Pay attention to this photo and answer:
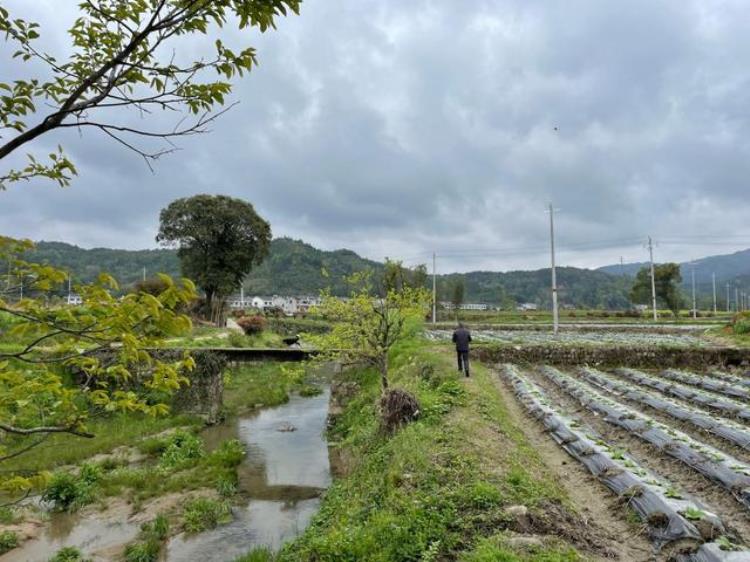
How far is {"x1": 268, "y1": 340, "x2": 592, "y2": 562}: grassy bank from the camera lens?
5.55m

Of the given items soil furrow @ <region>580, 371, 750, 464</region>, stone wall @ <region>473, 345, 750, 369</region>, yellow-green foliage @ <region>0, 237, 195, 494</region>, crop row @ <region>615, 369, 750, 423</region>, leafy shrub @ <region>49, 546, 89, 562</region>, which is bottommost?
leafy shrub @ <region>49, 546, 89, 562</region>

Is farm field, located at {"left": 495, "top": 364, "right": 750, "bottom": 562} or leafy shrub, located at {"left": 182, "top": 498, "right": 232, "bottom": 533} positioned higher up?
farm field, located at {"left": 495, "top": 364, "right": 750, "bottom": 562}

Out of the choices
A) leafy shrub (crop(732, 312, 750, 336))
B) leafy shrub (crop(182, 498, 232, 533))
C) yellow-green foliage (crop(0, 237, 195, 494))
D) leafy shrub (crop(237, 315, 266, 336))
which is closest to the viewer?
yellow-green foliage (crop(0, 237, 195, 494))

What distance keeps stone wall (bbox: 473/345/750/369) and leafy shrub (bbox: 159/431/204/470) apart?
11836 mm

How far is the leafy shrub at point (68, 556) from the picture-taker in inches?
365

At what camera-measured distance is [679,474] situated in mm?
7910

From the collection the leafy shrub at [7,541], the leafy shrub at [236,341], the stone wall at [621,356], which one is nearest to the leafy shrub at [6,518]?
the leafy shrub at [7,541]

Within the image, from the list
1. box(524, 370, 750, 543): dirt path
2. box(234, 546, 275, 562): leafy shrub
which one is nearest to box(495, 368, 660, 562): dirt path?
box(524, 370, 750, 543): dirt path

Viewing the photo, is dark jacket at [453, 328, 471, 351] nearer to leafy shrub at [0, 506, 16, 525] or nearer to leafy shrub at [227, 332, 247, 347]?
leafy shrub at [0, 506, 16, 525]

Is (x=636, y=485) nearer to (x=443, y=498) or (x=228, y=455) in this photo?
(x=443, y=498)

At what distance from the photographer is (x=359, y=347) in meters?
15.4

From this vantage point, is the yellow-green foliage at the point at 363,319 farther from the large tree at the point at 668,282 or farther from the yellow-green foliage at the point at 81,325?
the large tree at the point at 668,282

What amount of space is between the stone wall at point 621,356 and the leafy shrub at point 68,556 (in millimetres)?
15913

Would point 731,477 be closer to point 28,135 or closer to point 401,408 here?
point 401,408
